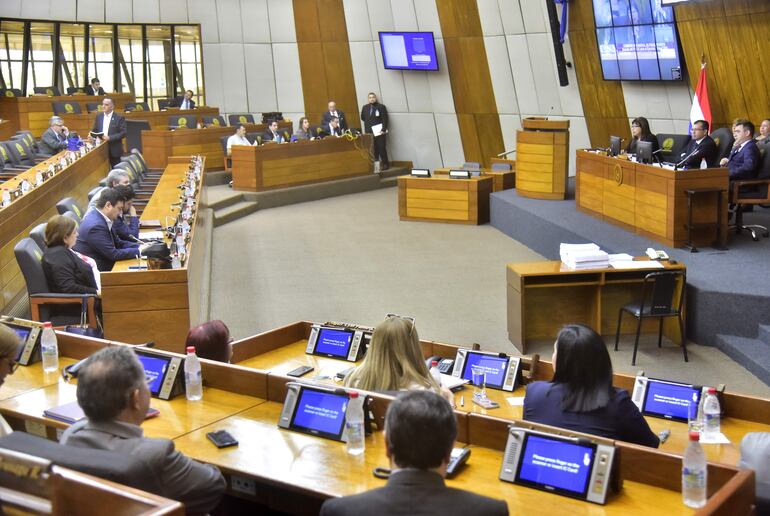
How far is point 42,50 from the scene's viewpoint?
18.4 meters

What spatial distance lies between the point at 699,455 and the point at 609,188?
7.38 metres

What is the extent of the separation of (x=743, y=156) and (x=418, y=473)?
7575 millimetres

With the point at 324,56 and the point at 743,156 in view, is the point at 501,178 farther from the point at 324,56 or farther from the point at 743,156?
the point at 324,56

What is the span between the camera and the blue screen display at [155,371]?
13.1 feet

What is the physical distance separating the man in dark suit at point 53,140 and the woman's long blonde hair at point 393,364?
405 inches

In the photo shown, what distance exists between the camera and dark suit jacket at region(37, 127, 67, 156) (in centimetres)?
1288

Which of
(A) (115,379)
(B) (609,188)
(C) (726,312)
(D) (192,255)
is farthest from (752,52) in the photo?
(A) (115,379)

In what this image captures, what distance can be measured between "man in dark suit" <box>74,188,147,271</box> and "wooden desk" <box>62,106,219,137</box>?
324 inches

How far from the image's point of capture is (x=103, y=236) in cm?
658

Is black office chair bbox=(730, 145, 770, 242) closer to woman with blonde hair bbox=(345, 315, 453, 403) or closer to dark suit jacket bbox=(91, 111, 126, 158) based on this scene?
woman with blonde hair bbox=(345, 315, 453, 403)

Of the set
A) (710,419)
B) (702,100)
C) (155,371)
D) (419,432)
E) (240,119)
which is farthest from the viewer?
(240,119)

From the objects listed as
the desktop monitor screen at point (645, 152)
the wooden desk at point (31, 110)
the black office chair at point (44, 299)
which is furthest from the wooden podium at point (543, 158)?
the wooden desk at point (31, 110)

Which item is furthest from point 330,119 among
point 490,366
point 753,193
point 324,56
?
point 490,366

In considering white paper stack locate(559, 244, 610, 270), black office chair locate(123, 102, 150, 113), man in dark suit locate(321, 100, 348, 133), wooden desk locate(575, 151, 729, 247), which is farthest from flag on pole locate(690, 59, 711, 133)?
black office chair locate(123, 102, 150, 113)
